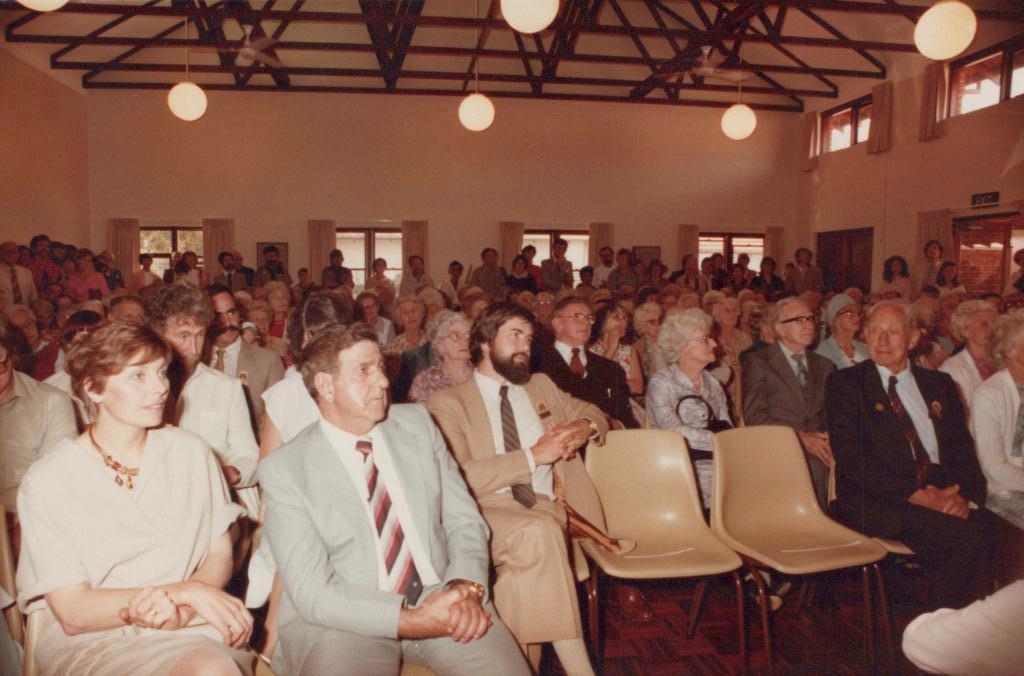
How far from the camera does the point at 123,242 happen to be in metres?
12.9

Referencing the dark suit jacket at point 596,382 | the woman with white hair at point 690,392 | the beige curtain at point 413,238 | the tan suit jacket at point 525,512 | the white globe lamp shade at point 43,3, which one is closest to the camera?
the tan suit jacket at point 525,512

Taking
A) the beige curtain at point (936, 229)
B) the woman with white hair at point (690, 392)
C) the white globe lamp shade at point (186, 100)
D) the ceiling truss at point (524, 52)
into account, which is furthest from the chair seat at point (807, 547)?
the beige curtain at point (936, 229)

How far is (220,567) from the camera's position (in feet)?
6.43

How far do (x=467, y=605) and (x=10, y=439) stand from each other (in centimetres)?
199

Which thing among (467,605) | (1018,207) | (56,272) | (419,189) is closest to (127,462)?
(467,605)

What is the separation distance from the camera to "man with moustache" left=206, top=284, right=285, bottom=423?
377cm

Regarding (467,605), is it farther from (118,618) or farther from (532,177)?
(532,177)

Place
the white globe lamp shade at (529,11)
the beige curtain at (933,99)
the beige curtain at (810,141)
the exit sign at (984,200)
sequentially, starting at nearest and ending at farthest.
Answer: the white globe lamp shade at (529,11)
the exit sign at (984,200)
the beige curtain at (933,99)
the beige curtain at (810,141)

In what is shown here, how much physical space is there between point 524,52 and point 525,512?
35.5ft

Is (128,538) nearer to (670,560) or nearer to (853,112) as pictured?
(670,560)

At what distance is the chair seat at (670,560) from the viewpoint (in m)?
2.64

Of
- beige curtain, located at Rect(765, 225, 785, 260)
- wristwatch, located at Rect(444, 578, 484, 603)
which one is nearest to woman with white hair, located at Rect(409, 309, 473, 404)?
wristwatch, located at Rect(444, 578, 484, 603)

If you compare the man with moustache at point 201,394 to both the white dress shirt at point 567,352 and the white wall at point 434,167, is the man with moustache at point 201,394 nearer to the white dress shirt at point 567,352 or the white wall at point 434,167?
the white dress shirt at point 567,352

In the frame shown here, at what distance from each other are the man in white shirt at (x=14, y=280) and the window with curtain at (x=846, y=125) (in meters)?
13.2
